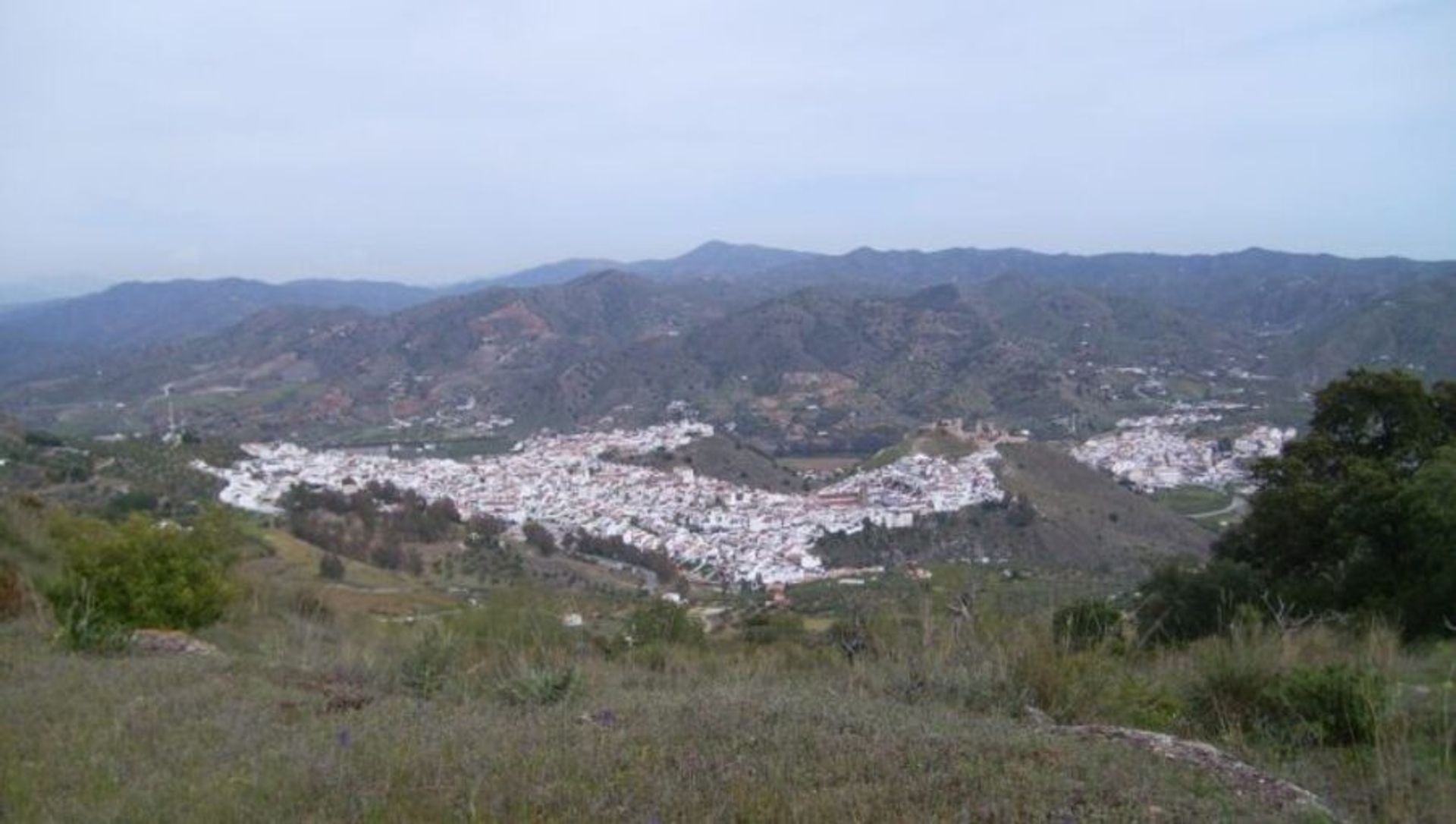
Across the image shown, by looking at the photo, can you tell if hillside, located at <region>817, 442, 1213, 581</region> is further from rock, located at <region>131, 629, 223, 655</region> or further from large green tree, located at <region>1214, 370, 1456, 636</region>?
rock, located at <region>131, 629, 223, 655</region>

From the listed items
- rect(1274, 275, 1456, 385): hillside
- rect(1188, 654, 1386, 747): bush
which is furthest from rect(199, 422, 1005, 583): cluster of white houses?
rect(1188, 654, 1386, 747): bush

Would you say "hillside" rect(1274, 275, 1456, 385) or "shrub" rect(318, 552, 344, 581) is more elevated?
"hillside" rect(1274, 275, 1456, 385)

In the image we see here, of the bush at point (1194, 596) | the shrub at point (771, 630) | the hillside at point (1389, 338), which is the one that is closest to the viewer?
the shrub at point (771, 630)

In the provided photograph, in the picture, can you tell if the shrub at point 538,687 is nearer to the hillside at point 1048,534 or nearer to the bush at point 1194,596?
the bush at point 1194,596

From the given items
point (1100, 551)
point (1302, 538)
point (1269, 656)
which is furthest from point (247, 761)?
point (1100, 551)

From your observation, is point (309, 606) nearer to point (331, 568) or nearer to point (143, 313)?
point (331, 568)

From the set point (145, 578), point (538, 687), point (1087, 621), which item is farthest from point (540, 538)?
point (538, 687)

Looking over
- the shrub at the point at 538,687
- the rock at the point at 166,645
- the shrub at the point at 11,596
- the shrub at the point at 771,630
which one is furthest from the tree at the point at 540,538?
the shrub at the point at 538,687

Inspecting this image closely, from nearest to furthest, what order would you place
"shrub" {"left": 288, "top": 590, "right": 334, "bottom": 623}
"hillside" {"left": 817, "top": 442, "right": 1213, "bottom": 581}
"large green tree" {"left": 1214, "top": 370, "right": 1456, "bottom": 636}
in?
"large green tree" {"left": 1214, "top": 370, "right": 1456, "bottom": 636}, "shrub" {"left": 288, "top": 590, "right": 334, "bottom": 623}, "hillside" {"left": 817, "top": 442, "right": 1213, "bottom": 581}
